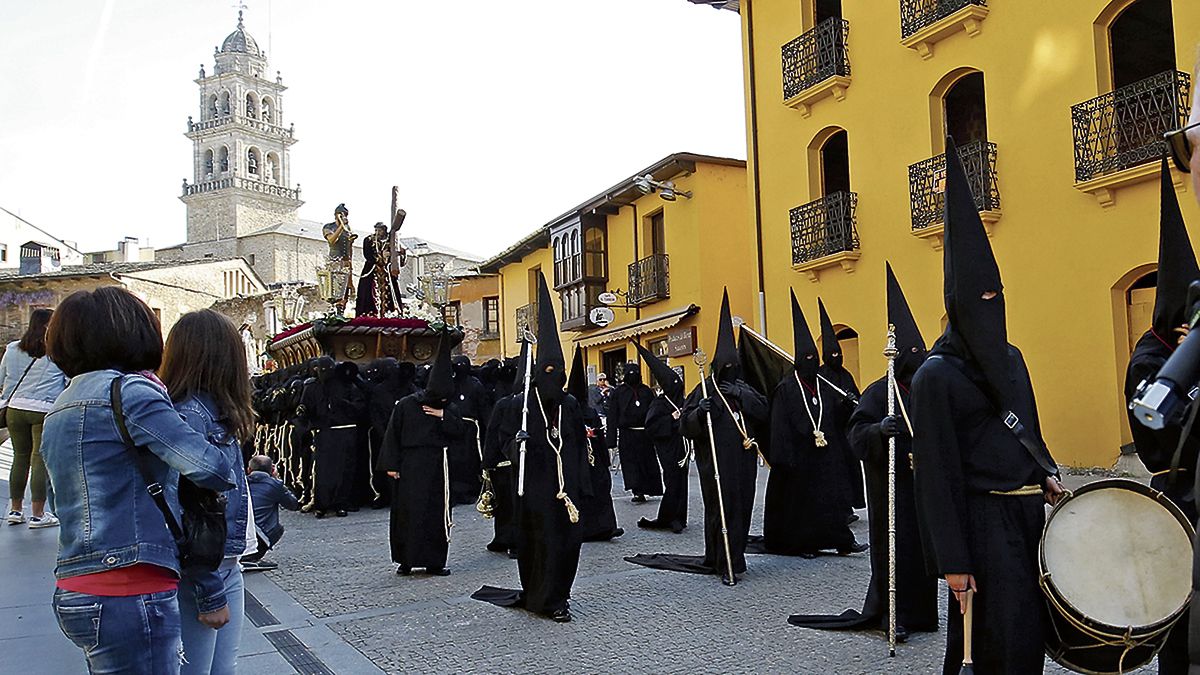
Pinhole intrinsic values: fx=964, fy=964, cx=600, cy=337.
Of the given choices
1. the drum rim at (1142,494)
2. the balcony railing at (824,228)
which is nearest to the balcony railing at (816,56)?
the balcony railing at (824,228)

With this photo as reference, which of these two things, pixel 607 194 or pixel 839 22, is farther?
pixel 607 194

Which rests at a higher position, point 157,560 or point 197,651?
point 157,560

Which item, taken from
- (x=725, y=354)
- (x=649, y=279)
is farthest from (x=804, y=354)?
(x=649, y=279)

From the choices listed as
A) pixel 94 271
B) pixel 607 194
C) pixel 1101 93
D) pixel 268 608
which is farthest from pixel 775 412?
pixel 94 271

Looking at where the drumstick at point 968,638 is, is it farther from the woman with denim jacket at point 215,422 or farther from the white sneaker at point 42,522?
the white sneaker at point 42,522

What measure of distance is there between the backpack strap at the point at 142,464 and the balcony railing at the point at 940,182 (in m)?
14.1

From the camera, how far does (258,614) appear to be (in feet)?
23.7

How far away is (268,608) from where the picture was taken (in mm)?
7453

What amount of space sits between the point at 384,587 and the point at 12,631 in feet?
9.68

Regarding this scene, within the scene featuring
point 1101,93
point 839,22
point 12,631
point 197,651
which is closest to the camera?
point 197,651

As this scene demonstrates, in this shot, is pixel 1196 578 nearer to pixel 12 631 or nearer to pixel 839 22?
pixel 12 631

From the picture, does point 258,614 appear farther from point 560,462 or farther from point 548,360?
point 548,360

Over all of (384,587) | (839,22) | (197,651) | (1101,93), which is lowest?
(384,587)

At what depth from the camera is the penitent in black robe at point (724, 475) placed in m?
8.30
